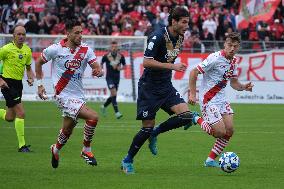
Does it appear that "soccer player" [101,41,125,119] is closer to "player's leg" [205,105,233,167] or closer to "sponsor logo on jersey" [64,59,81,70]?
"player's leg" [205,105,233,167]

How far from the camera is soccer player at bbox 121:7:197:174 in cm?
1237

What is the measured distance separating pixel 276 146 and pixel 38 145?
4942 mm

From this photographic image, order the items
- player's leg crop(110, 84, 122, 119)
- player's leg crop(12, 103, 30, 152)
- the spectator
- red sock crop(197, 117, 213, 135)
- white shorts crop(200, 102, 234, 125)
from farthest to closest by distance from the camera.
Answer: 1. the spectator
2. player's leg crop(110, 84, 122, 119)
3. player's leg crop(12, 103, 30, 152)
4. white shorts crop(200, 102, 234, 125)
5. red sock crop(197, 117, 213, 135)

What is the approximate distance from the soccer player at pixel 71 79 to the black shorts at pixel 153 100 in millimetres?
829

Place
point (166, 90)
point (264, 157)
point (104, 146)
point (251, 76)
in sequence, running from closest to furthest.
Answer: point (166, 90), point (264, 157), point (104, 146), point (251, 76)

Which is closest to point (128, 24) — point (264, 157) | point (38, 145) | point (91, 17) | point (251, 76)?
point (91, 17)

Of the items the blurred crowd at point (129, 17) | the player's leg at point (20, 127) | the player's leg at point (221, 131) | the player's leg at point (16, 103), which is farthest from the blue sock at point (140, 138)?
the blurred crowd at point (129, 17)

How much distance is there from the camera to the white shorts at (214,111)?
530 inches

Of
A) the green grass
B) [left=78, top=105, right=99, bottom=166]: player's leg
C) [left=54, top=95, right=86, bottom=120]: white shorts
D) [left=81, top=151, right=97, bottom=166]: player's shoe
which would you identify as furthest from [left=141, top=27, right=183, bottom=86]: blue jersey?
[left=81, top=151, right=97, bottom=166]: player's shoe

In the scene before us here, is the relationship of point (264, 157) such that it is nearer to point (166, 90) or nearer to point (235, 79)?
point (235, 79)

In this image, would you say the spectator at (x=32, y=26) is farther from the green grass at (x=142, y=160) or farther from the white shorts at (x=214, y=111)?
the white shorts at (x=214, y=111)

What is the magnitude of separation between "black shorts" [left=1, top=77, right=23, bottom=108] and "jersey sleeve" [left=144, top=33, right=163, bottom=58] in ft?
16.2

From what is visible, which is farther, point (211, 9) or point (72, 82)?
point (211, 9)

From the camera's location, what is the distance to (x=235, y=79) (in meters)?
14.0
